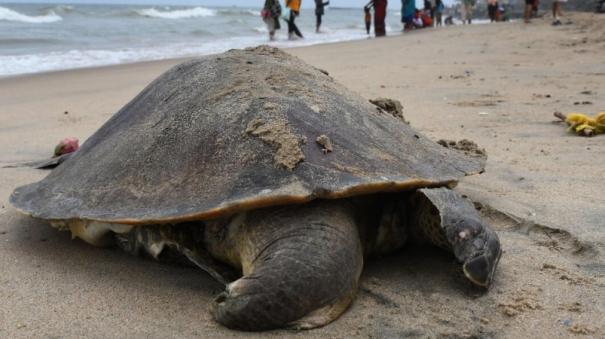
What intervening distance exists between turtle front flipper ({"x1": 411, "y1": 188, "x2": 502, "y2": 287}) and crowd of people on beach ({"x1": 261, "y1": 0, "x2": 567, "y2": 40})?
1430cm

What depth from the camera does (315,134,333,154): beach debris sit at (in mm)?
1960

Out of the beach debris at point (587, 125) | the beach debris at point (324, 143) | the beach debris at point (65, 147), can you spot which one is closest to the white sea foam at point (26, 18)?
the beach debris at point (65, 147)

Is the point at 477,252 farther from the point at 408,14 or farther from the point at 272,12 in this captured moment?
the point at 408,14

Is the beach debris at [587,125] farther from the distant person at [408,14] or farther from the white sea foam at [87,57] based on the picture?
the distant person at [408,14]

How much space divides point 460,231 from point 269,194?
23.3 inches

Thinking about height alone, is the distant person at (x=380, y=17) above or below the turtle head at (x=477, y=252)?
above

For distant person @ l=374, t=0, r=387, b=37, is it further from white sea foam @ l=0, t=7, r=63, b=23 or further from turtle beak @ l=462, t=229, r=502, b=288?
turtle beak @ l=462, t=229, r=502, b=288

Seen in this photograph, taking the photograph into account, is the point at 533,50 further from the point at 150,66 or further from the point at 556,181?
the point at 556,181

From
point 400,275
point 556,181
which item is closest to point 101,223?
point 400,275

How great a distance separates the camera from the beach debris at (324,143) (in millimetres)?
1960

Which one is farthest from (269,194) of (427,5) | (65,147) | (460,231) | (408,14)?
(427,5)

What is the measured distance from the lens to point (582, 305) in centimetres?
178

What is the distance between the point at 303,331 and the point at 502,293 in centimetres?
64

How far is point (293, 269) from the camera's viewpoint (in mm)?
1649
